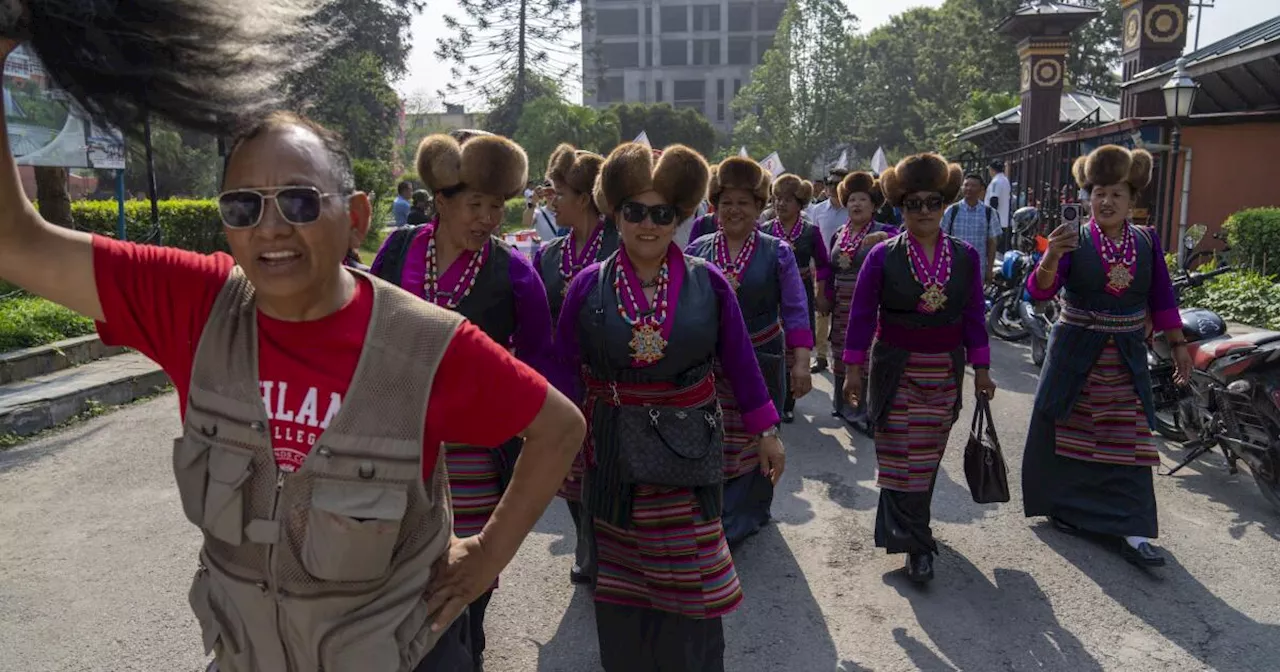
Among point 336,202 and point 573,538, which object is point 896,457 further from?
point 336,202

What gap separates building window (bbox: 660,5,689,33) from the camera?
317 ft

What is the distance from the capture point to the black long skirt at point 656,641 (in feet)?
11.0

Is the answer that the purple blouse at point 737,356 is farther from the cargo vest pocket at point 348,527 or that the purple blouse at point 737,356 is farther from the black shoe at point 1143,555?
the black shoe at point 1143,555

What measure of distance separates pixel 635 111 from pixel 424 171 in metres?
61.9

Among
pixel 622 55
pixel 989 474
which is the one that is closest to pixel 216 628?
pixel 989 474

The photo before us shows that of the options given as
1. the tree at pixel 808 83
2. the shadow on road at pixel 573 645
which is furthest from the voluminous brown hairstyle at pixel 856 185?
the tree at pixel 808 83

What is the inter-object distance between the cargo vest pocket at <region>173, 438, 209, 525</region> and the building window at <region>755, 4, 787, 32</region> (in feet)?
319

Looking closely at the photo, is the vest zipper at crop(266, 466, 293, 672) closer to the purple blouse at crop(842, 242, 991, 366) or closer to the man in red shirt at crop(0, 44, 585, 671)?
the man in red shirt at crop(0, 44, 585, 671)

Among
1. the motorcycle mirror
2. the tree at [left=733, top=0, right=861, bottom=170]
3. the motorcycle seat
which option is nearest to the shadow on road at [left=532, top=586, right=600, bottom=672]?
the motorcycle seat

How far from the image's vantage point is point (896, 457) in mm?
4777

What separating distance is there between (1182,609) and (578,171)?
3593 millimetres

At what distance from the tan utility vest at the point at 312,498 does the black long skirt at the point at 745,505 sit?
338 centimetres

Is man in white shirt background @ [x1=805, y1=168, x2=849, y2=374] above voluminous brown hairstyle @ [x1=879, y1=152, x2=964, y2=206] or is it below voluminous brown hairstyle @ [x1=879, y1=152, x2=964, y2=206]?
below

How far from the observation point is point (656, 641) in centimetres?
347
